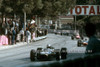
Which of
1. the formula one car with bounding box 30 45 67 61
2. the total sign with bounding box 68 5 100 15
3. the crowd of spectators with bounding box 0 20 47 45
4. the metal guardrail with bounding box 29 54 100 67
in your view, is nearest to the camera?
the metal guardrail with bounding box 29 54 100 67

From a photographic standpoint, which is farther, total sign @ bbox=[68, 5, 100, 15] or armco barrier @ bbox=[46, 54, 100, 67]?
total sign @ bbox=[68, 5, 100, 15]

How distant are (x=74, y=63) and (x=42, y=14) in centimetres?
5407

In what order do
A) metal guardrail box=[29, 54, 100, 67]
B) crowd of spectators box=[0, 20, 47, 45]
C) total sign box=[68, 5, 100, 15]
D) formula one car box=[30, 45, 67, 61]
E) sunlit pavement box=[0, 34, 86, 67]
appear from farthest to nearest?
total sign box=[68, 5, 100, 15] → crowd of spectators box=[0, 20, 47, 45] → formula one car box=[30, 45, 67, 61] → sunlit pavement box=[0, 34, 86, 67] → metal guardrail box=[29, 54, 100, 67]

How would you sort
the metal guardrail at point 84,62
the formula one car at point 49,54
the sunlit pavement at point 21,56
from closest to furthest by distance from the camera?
1. the metal guardrail at point 84,62
2. the sunlit pavement at point 21,56
3. the formula one car at point 49,54

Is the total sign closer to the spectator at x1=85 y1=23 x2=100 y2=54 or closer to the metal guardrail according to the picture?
the spectator at x1=85 y1=23 x2=100 y2=54

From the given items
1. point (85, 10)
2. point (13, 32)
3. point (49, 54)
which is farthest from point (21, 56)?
point (85, 10)

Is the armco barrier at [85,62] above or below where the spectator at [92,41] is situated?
below

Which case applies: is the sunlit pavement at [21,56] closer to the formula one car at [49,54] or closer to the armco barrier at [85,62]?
the armco barrier at [85,62]

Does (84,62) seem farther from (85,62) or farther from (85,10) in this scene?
(85,10)

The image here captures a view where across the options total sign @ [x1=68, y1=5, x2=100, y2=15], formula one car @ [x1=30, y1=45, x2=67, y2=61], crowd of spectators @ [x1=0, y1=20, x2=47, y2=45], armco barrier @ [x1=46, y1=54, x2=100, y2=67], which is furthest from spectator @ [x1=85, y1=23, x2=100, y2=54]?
total sign @ [x1=68, y1=5, x2=100, y2=15]

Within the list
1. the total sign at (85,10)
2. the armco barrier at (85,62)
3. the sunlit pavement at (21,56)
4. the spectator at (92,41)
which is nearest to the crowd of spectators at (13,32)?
the sunlit pavement at (21,56)

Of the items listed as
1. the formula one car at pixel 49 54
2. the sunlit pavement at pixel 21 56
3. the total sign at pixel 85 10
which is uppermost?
the total sign at pixel 85 10

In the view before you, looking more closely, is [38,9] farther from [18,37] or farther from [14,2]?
[18,37]

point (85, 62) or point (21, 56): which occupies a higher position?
point (85, 62)
